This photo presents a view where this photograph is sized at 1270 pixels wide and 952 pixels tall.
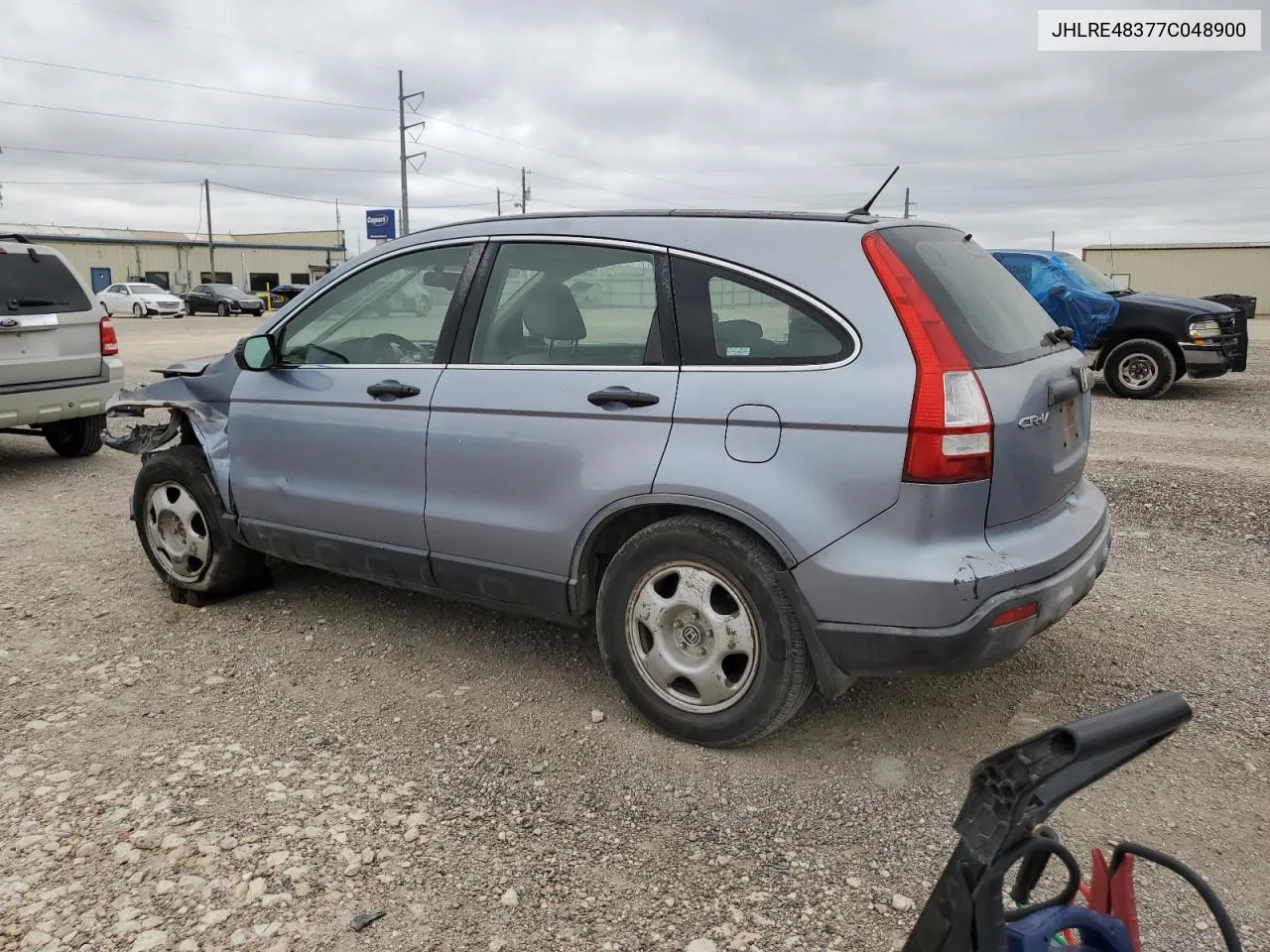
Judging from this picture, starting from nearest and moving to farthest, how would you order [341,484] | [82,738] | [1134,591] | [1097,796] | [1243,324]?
[1097,796], [82,738], [341,484], [1134,591], [1243,324]

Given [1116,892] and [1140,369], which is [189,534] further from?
[1140,369]

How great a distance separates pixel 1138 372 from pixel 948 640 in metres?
10.0

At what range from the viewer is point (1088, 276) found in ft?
39.1

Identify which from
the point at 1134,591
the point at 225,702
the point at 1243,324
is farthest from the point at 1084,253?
the point at 225,702

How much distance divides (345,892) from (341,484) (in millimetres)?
1778

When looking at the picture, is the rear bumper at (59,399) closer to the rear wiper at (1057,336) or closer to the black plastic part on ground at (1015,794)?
the rear wiper at (1057,336)

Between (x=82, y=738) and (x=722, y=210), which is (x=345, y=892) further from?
(x=722, y=210)

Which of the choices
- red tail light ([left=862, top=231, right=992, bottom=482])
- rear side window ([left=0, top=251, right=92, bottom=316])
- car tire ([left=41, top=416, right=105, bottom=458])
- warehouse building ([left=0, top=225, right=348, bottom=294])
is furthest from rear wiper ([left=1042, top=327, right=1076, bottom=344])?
warehouse building ([left=0, top=225, right=348, bottom=294])

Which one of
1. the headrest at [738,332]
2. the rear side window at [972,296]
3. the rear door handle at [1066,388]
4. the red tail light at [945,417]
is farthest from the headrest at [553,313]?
the rear door handle at [1066,388]

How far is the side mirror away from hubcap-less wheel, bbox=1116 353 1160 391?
10.3 meters

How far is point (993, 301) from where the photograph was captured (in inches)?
123

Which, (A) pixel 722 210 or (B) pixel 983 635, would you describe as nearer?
(B) pixel 983 635

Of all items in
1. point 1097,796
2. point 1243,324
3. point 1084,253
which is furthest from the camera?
point 1084,253

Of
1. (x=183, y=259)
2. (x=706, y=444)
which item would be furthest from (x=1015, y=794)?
(x=183, y=259)
